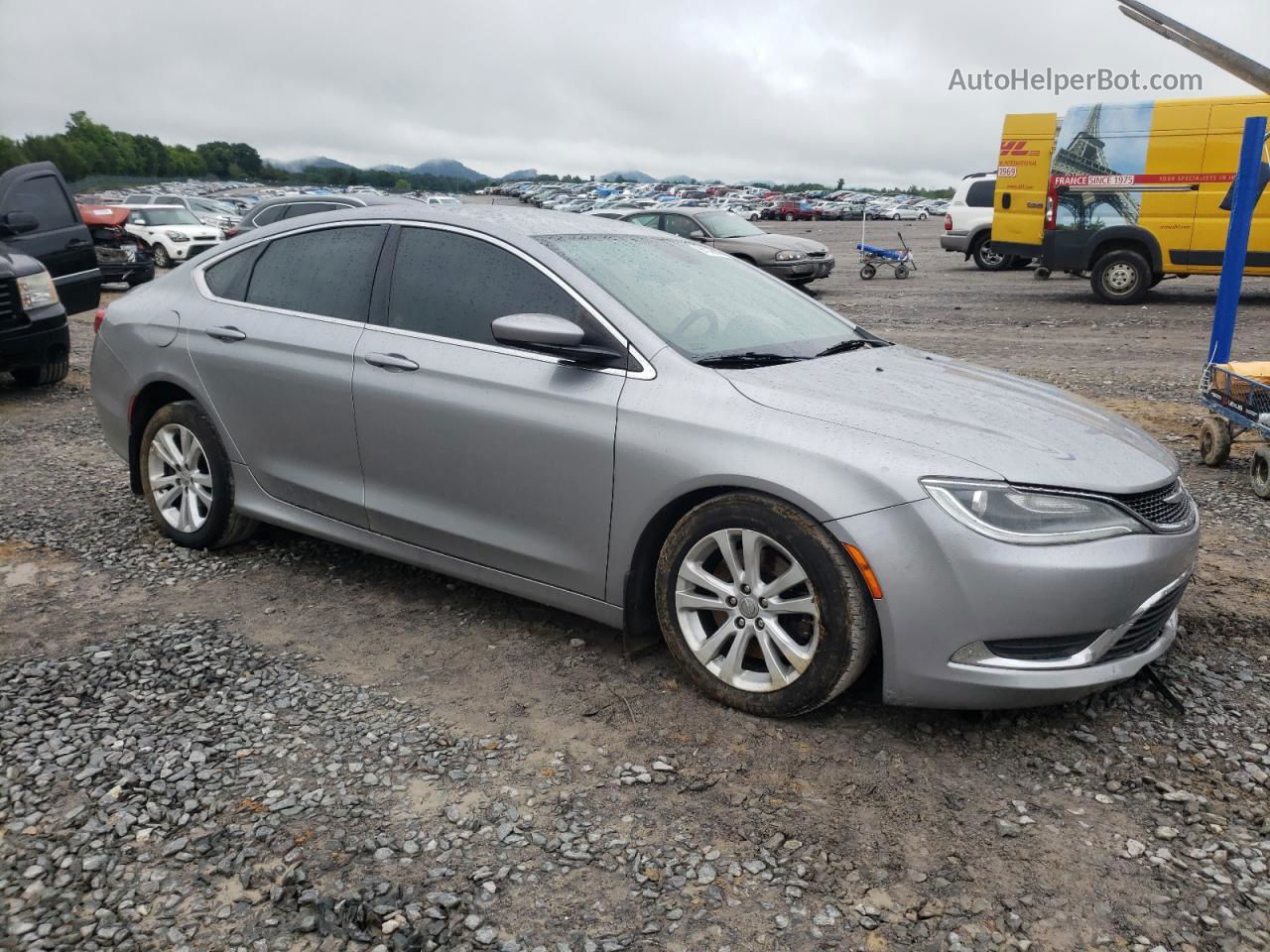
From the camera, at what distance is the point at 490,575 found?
152 inches

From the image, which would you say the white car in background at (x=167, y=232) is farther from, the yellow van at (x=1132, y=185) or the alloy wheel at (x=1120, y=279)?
the alloy wheel at (x=1120, y=279)

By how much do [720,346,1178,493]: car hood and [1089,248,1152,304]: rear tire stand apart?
1257 cm

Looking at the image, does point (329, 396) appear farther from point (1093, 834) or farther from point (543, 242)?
point (1093, 834)

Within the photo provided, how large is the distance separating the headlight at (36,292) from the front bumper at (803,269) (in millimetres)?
11291

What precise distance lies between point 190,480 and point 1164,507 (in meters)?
4.13

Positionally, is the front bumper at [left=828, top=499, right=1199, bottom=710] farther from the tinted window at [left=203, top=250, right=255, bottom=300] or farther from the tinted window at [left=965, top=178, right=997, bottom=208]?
the tinted window at [left=965, top=178, right=997, bottom=208]

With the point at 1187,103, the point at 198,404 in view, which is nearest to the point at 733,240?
the point at 1187,103

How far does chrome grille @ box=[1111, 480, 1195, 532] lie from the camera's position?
3.13 metres

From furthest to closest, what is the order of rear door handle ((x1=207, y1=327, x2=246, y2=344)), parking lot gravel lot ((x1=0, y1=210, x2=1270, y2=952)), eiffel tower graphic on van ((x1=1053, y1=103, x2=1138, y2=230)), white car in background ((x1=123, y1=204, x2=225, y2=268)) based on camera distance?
white car in background ((x1=123, y1=204, x2=225, y2=268)), eiffel tower graphic on van ((x1=1053, y1=103, x2=1138, y2=230)), rear door handle ((x1=207, y1=327, x2=246, y2=344)), parking lot gravel lot ((x1=0, y1=210, x2=1270, y2=952))

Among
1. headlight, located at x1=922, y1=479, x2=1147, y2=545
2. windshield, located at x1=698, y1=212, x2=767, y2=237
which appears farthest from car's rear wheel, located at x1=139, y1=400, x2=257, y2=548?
windshield, located at x1=698, y1=212, x2=767, y2=237

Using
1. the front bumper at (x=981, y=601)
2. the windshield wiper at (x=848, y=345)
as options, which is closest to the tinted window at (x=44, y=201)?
the windshield wiper at (x=848, y=345)

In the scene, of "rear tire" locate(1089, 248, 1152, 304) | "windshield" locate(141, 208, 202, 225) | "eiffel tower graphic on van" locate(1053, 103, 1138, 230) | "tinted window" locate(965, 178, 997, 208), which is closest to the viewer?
"eiffel tower graphic on van" locate(1053, 103, 1138, 230)

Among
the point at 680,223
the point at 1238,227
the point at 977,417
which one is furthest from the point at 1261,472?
the point at 680,223

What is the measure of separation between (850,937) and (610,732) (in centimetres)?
111
